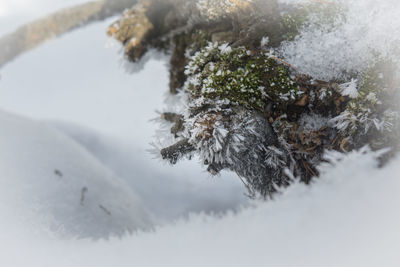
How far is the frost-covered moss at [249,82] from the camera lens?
902mm

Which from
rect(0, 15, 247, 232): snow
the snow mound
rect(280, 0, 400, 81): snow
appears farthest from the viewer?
rect(0, 15, 247, 232): snow

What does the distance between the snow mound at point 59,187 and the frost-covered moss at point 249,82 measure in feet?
2.17

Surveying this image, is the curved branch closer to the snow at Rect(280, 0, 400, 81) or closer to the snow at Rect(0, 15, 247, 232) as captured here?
the snow at Rect(0, 15, 247, 232)

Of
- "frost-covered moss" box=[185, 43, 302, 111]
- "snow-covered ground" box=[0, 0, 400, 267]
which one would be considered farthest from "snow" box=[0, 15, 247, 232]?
"frost-covered moss" box=[185, 43, 302, 111]

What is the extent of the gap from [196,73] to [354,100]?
54 centimetres

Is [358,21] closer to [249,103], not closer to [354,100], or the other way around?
[354,100]

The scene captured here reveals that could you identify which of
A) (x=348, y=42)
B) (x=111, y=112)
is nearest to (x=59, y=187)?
(x=111, y=112)

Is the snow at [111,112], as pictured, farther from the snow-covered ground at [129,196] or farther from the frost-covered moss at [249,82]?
the frost-covered moss at [249,82]

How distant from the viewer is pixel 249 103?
90 cm

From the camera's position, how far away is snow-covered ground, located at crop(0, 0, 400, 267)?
62 centimetres

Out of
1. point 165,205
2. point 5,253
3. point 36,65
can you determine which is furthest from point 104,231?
point 36,65

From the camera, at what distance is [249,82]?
907 mm

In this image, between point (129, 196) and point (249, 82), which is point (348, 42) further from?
point (129, 196)

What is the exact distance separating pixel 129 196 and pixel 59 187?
1.48 feet
